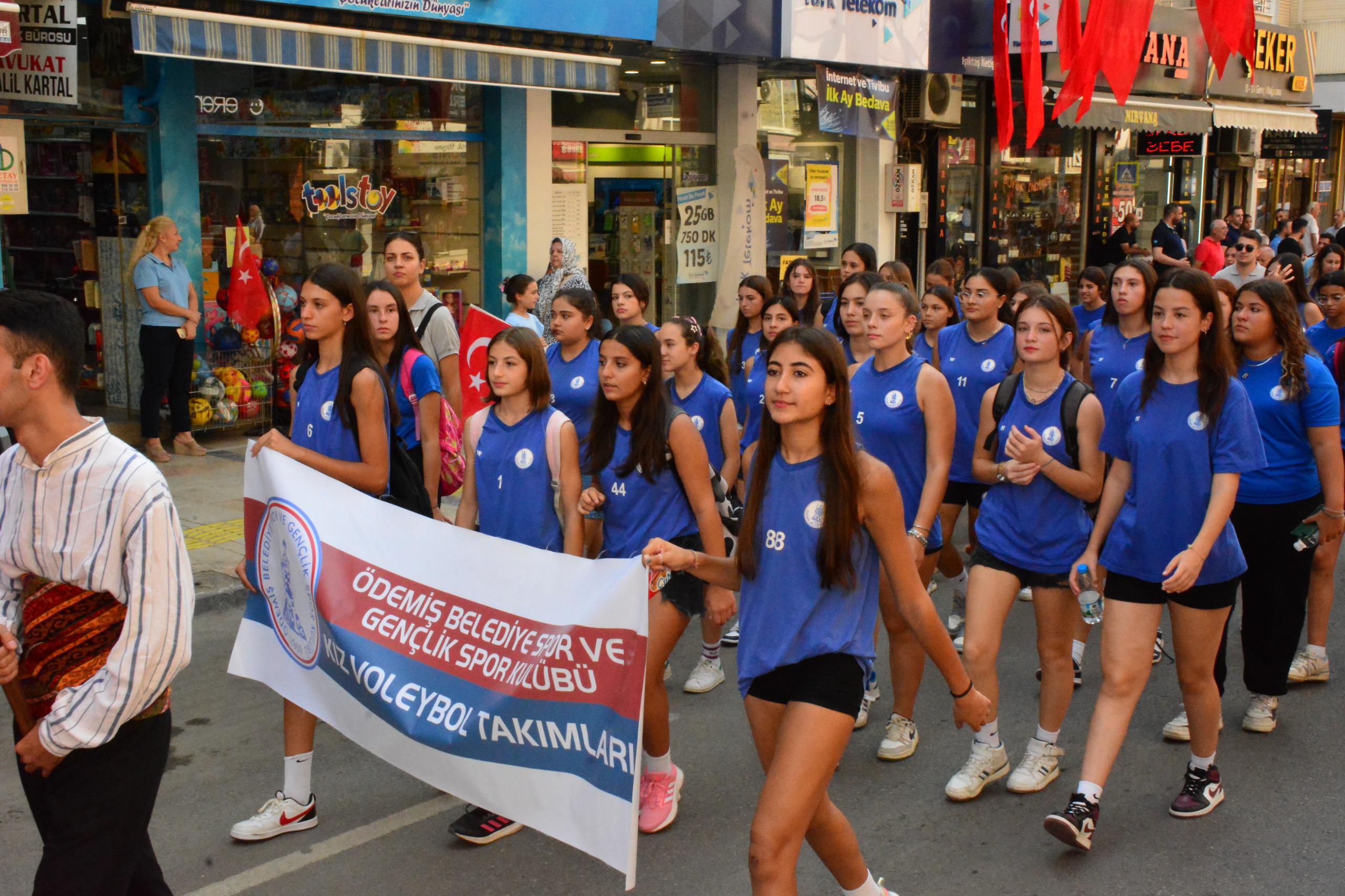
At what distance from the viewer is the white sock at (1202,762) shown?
16.2ft

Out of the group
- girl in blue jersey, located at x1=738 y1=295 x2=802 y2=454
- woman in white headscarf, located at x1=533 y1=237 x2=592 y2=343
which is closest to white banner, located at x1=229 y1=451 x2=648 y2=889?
girl in blue jersey, located at x1=738 y1=295 x2=802 y2=454

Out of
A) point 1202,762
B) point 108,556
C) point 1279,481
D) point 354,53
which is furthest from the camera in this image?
point 354,53

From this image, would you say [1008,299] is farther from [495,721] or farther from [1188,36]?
[1188,36]

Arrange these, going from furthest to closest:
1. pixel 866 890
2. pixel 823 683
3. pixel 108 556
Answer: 1. pixel 866 890
2. pixel 823 683
3. pixel 108 556

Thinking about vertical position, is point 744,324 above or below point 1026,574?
above

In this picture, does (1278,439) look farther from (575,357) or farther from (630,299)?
(630,299)

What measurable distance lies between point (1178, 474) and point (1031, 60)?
33.0ft

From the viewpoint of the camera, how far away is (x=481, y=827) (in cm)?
468

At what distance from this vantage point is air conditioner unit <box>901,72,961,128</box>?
56.3 ft

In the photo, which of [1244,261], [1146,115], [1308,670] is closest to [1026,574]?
[1308,670]

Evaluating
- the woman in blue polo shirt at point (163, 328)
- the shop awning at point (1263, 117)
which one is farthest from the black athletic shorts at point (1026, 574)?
the shop awning at point (1263, 117)

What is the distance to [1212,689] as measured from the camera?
4773 millimetres

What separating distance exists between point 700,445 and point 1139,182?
69.6ft

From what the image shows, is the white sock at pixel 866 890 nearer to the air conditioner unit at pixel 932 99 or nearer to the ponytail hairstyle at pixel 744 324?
the ponytail hairstyle at pixel 744 324
